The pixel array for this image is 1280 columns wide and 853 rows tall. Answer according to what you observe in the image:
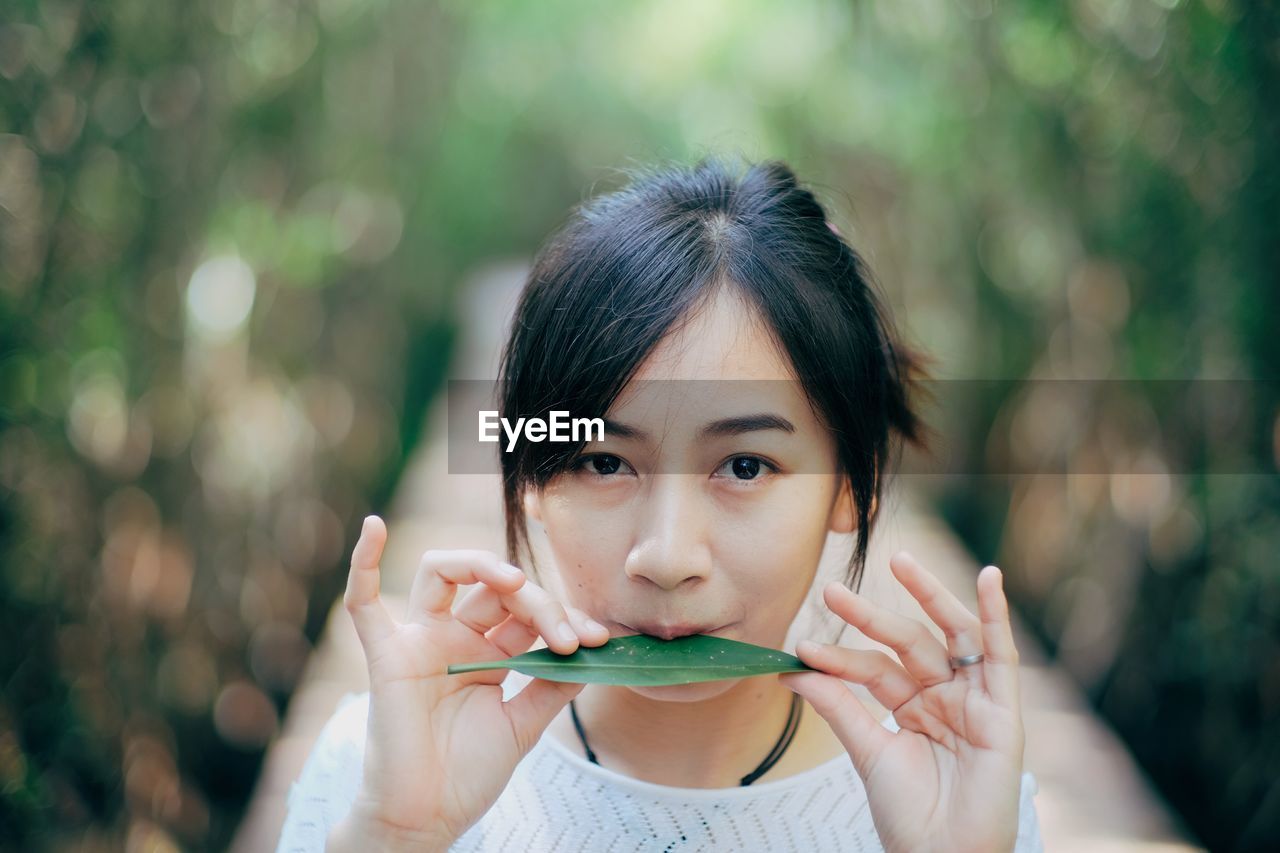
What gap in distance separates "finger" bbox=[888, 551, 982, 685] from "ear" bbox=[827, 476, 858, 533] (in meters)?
0.22

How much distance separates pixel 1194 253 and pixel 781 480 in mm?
2722

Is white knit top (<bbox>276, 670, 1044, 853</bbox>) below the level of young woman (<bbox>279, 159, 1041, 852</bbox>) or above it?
below

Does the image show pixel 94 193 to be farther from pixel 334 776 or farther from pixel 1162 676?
pixel 1162 676

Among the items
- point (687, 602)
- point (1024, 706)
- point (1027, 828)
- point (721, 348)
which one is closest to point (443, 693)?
point (687, 602)

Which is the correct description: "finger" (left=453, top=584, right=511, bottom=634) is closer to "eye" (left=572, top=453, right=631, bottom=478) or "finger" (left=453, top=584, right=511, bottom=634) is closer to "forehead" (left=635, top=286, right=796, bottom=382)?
"eye" (left=572, top=453, right=631, bottom=478)

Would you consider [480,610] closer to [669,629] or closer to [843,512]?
[669,629]

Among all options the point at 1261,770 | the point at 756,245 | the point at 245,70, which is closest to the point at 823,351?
the point at 756,245

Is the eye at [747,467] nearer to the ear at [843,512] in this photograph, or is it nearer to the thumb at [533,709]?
the ear at [843,512]

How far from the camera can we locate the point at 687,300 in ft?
4.66

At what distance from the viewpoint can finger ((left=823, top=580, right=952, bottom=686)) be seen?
1335mm

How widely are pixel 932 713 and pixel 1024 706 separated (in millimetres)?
3688

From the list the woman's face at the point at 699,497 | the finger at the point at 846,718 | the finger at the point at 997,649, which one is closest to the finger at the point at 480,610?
the woman's face at the point at 699,497

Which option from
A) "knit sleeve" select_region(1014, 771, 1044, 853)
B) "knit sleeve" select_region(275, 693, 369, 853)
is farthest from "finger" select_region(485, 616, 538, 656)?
"knit sleeve" select_region(1014, 771, 1044, 853)

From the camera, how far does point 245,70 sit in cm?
328
